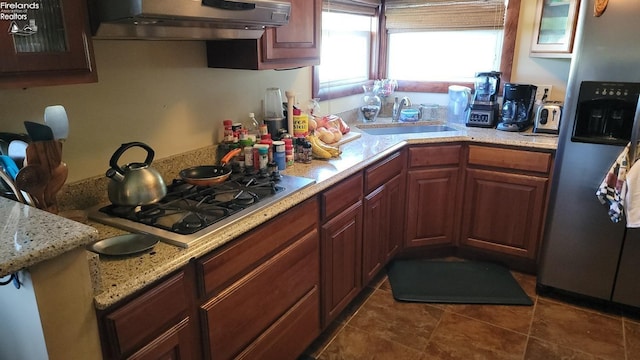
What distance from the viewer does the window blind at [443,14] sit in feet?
10.0

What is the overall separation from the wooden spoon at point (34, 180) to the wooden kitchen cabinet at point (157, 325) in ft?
1.26

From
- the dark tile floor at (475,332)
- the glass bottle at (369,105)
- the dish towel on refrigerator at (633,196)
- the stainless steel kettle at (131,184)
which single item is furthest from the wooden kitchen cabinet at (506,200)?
the stainless steel kettle at (131,184)

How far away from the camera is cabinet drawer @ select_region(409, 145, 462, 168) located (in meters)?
2.76

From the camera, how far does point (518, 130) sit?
289cm

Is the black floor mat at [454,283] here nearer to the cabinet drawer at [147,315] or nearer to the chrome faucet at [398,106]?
the chrome faucet at [398,106]

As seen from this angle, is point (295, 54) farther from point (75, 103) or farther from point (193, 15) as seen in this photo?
point (75, 103)

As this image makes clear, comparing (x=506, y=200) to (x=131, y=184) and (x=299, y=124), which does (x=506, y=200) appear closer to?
(x=299, y=124)

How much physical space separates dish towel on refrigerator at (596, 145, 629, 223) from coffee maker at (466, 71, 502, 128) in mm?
931

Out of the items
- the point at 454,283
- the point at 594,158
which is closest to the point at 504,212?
the point at 454,283

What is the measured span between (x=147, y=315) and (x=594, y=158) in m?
2.20

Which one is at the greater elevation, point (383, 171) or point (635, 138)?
point (635, 138)

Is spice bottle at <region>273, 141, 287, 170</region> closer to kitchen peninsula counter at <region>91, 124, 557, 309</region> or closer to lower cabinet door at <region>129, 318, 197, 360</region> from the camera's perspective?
kitchen peninsula counter at <region>91, 124, 557, 309</region>

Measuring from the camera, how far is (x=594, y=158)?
2266 millimetres

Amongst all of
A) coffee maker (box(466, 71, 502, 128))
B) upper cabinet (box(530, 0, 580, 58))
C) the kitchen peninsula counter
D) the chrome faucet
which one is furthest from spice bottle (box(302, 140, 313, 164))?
upper cabinet (box(530, 0, 580, 58))
